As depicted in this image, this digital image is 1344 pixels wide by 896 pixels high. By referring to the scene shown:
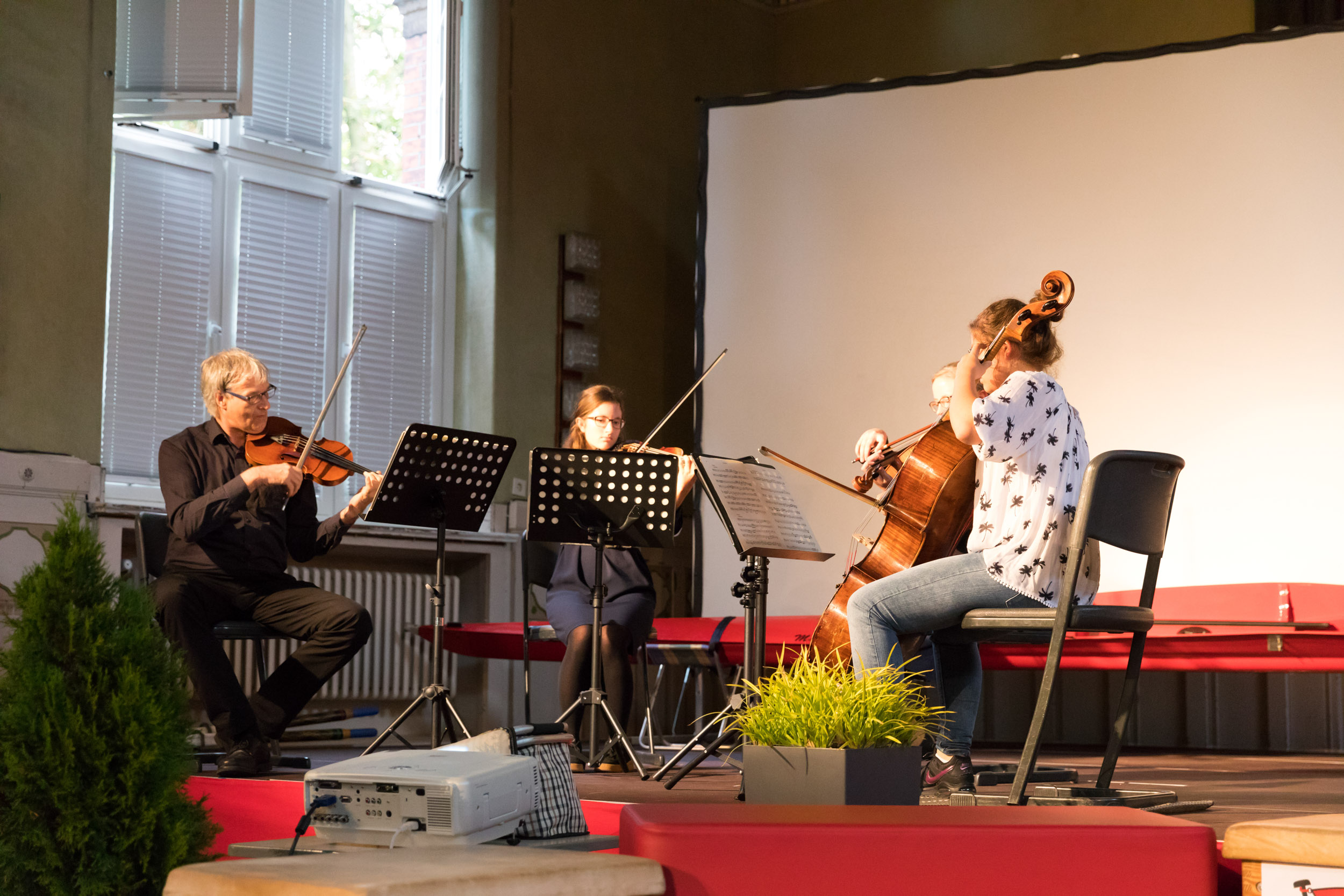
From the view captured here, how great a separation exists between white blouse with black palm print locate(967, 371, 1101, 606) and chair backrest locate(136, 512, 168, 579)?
7.87ft

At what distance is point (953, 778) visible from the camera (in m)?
2.61

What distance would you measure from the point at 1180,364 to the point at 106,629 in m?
3.85

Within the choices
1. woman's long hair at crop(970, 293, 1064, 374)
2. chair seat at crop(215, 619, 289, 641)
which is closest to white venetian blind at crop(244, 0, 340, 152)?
chair seat at crop(215, 619, 289, 641)

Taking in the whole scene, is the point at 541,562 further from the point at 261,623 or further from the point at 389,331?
the point at 389,331

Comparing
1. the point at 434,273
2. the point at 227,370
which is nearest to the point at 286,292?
the point at 434,273

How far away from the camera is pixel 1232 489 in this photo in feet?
15.1

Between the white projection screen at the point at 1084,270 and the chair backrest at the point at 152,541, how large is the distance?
2.22 meters

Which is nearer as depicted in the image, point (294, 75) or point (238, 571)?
point (238, 571)

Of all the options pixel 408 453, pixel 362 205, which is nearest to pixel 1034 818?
pixel 408 453

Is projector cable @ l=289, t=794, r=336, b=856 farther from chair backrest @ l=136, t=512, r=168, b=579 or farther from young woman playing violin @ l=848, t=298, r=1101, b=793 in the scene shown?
chair backrest @ l=136, t=512, r=168, b=579

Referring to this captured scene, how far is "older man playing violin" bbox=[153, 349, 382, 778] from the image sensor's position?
132 inches

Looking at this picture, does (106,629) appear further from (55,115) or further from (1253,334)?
(1253,334)

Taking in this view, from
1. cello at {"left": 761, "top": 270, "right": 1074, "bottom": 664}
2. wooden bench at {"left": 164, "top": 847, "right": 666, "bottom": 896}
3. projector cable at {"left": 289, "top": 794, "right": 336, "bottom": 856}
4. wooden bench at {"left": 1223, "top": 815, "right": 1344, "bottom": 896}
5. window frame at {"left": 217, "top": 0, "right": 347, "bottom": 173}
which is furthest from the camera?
window frame at {"left": 217, "top": 0, "right": 347, "bottom": 173}

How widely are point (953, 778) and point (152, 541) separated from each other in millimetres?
2408
